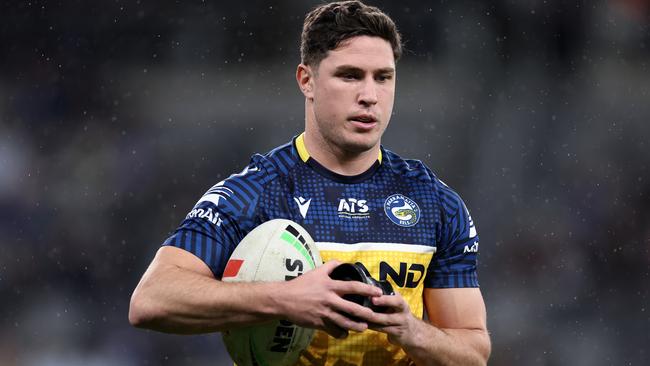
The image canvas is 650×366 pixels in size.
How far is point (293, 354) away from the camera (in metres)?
2.79

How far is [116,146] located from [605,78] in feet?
13.8

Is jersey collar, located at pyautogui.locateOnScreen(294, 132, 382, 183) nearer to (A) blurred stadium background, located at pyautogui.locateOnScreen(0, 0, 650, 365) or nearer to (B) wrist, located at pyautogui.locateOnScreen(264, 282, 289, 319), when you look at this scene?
(B) wrist, located at pyautogui.locateOnScreen(264, 282, 289, 319)

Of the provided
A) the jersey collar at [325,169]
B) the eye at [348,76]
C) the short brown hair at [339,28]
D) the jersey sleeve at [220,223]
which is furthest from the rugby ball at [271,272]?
the short brown hair at [339,28]

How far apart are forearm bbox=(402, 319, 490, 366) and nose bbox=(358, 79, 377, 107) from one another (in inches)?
27.8

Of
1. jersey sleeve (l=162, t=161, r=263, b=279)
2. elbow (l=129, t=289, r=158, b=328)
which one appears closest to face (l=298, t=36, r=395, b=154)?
jersey sleeve (l=162, t=161, r=263, b=279)

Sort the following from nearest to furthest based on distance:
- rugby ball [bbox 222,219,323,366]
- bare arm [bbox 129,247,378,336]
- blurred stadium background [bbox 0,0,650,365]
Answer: bare arm [bbox 129,247,378,336]
rugby ball [bbox 222,219,323,366]
blurred stadium background [bbox 0,0,650,365]

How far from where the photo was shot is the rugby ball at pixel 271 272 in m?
2.73

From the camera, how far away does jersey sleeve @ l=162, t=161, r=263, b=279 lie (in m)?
2.92

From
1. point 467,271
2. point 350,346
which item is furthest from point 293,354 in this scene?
point 467,271

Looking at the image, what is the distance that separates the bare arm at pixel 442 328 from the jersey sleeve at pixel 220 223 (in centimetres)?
60

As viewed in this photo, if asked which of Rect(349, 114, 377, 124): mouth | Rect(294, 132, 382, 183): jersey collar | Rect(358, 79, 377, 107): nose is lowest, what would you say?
Rect(294, 132, 382, 183): jersey collar

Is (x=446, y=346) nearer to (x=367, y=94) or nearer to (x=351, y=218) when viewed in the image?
(x=351, y=218)

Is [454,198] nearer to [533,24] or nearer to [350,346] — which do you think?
[350,346]

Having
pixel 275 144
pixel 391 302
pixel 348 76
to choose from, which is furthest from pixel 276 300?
pixel 275 144
